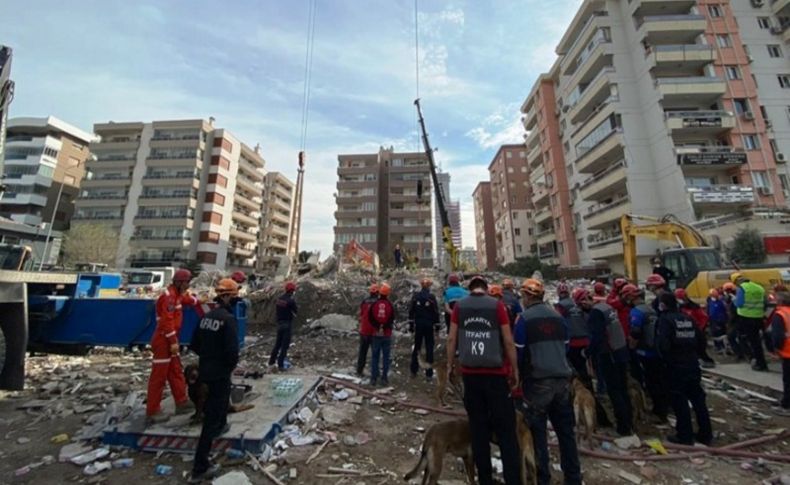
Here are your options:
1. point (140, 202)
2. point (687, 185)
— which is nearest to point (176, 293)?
point (687, 185)

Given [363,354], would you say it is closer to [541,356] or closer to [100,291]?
[541,356]

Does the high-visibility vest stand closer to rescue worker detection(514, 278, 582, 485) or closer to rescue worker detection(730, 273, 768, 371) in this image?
rescue worker detection(730, 273, 768, 371)

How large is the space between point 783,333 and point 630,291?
251 centimetres

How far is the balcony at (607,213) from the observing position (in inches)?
974

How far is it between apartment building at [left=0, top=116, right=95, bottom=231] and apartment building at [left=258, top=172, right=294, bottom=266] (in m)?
25.9

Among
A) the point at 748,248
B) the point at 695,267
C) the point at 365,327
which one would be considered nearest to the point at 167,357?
the point at 365,327

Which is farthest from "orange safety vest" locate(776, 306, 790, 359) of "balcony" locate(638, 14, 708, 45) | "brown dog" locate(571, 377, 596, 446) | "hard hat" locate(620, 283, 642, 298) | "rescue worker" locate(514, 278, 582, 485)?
"balcony" locate(638, 14, 708, 45)

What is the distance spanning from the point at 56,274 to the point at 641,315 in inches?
428

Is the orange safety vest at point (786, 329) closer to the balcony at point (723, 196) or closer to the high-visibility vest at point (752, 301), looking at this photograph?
the high-visibility vest at point (752, 301)

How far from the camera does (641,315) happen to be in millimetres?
4980

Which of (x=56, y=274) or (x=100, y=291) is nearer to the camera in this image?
(x=56, y=274)

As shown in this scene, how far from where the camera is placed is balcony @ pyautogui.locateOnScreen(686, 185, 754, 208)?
69.4 feet

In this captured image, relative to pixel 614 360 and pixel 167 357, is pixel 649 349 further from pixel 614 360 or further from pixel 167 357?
pixel 167 357

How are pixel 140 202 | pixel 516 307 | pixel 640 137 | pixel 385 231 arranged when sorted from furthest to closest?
pixel 385 231
pixel 140 202
pixel 640 137
pixel 516 307
